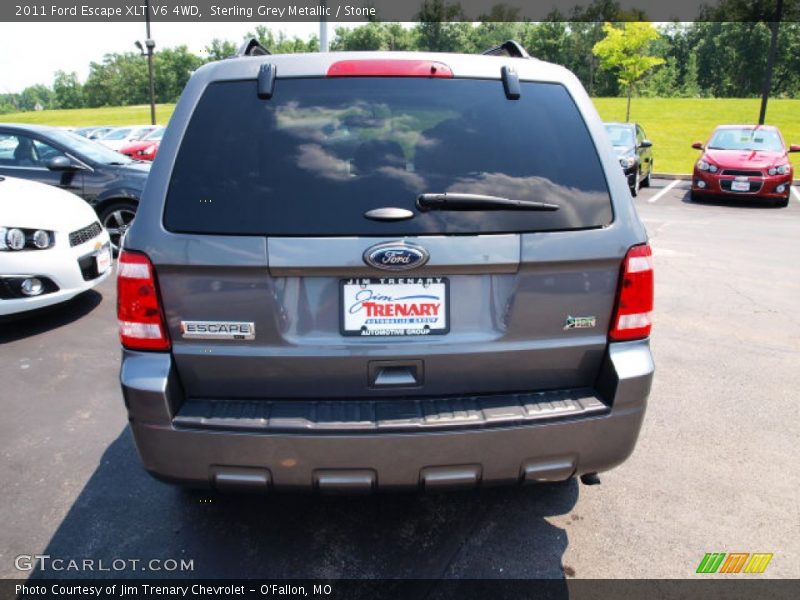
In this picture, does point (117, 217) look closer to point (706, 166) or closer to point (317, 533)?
point (317, 533)

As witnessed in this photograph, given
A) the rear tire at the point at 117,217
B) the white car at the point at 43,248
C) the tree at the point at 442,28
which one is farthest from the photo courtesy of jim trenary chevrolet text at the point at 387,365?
the tree at the point at 442,28

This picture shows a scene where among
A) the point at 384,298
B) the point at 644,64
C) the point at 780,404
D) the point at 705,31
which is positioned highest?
the point at 705,31

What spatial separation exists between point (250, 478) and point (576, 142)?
5.66 feet

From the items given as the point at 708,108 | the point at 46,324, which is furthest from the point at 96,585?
the point at 708,108

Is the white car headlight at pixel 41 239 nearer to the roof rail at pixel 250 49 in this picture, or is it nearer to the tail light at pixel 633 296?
the roof rail at pixel 250 49

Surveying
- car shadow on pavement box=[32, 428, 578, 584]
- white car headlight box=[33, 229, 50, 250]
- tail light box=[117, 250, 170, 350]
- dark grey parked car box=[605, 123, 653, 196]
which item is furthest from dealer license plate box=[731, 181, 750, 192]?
tail light box=[117, 250, 170, 350]

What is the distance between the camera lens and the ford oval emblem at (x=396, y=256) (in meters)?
2.05

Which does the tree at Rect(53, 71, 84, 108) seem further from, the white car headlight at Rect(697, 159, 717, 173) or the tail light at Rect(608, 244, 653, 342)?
the tail light at Rect(608, 244, 653, 342)

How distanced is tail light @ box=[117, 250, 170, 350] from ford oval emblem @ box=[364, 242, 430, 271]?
771mm

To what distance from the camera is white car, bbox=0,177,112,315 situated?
4.89 metres

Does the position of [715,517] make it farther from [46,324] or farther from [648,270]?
[46,324]

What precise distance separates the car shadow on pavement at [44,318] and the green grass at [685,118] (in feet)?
66.8

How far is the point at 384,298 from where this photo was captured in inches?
83.5

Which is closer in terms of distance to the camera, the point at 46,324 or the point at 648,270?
the point at 648,270
